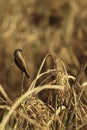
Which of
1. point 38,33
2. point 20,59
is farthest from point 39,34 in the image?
point 20,59

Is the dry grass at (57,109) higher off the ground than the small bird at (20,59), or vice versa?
the small bird at (20,59)

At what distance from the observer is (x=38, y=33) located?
15.7 feet

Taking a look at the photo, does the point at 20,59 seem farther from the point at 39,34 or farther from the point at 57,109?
the point at 39,34

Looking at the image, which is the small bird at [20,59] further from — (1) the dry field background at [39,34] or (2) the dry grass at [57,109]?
(1) the dry field background at [39,34]

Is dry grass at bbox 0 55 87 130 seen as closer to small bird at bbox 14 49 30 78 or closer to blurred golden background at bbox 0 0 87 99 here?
small bird at bbox 14 49 30 78

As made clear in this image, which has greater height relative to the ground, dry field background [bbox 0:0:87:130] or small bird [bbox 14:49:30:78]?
small bird [bbox 14:49:30:78]

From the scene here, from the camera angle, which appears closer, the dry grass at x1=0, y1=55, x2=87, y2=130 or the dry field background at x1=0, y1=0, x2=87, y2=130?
the dry grass at x1=0, y1=55, x2=87, y2=130

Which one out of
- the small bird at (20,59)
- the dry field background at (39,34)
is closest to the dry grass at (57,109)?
the small bird at (20,59)

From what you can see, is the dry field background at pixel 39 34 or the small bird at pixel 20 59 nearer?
the small bird at pixel 20 59

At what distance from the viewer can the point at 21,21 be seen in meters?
4.78

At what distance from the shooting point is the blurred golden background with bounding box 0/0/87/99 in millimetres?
4336

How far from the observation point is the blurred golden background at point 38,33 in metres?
4.34

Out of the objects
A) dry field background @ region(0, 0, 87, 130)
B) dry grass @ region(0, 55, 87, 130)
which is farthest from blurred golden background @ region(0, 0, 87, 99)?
dry grass @ region(0, 55, 87, 130)

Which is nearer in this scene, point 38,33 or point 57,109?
point 57,109
